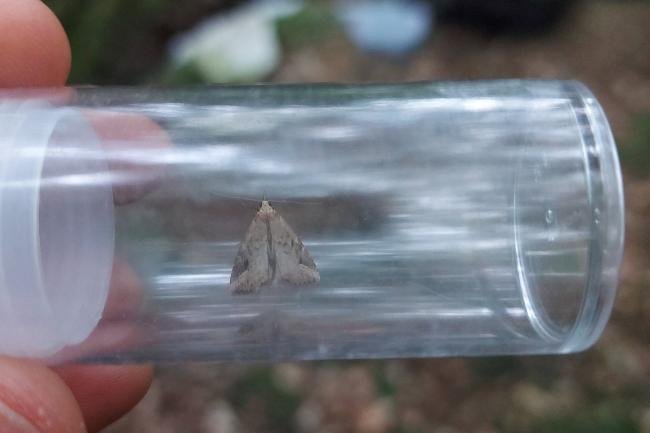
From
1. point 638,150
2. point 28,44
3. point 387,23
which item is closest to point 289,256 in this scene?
point 28,44

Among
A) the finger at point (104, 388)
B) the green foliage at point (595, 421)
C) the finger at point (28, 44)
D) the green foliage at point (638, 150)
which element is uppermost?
the finger at point (28, 44)

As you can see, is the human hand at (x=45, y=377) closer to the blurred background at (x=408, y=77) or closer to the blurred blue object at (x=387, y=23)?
the blurred background at (x=408, y=77)

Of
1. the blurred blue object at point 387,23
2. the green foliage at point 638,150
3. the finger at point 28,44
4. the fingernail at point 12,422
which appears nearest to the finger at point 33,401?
the fingernail at point 12,422

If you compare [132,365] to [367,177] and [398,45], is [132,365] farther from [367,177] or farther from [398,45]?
[398,45]

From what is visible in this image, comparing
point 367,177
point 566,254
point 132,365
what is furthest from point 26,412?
point 566,254

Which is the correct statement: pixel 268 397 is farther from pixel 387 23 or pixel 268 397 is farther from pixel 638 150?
pixel 387 23
